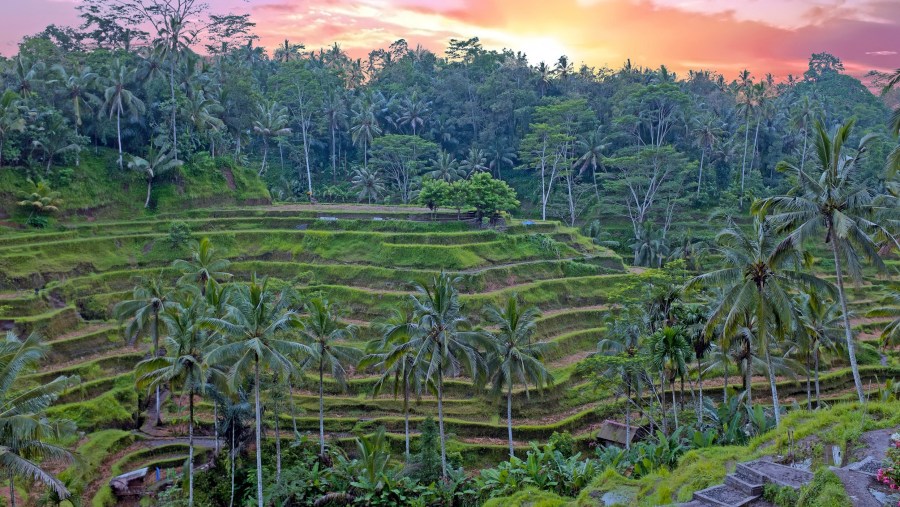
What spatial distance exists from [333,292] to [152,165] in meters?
23.1

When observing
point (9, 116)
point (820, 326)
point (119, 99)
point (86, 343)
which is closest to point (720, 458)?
point (820, 326)

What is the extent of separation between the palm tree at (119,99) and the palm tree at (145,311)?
85.8 ft

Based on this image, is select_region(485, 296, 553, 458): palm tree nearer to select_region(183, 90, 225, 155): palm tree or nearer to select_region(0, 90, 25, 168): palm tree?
select_region(0, 90, 25, 168): palm tree

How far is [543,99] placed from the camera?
77.4 metres

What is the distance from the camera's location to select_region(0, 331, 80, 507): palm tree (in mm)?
17844

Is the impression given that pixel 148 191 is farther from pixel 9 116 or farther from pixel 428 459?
pixel 428 459

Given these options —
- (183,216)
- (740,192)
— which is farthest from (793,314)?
(740,192)

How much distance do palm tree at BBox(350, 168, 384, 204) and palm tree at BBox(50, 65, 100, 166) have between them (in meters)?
25.8

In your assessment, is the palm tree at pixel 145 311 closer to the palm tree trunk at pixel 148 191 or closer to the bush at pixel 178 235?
the bush at pixel 178 235

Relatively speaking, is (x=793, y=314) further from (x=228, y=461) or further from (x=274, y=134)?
(x=274, y=134)

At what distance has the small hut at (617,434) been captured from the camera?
29.5m

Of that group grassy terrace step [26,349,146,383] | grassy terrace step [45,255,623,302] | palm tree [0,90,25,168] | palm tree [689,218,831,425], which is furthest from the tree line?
palm tree [689,218,831,425]

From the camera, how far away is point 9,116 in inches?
1828

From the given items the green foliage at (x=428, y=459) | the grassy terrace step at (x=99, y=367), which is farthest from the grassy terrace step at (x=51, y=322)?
the green foliage at (x=428, y=459)
